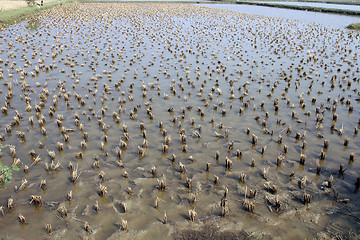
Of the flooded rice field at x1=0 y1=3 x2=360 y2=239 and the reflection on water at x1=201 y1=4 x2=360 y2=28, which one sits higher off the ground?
the reflection on water at x1=201 y1=4 x2=360 y2=28

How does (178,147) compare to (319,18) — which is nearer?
(178,147)

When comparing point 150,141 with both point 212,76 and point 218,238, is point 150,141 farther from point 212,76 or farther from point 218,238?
point 212,76

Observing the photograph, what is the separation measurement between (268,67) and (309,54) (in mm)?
4989

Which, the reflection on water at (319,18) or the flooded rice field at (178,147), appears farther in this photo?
the reflection on water at (319,18)

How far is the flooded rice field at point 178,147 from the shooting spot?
5.96 metres

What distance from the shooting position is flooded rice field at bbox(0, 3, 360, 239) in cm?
596

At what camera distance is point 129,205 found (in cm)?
639

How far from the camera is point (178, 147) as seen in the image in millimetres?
8688

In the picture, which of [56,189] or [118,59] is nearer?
[56,189]

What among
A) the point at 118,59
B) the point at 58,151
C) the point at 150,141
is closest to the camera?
the point at 58,151

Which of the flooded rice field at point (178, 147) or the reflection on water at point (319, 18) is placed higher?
the reflection on water at point (319, 18)

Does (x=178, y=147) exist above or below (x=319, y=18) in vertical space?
below

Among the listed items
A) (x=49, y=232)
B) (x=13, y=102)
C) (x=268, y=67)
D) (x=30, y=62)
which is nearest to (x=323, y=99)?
(x=268, y=67)

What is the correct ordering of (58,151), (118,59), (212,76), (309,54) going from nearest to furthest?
(58,151)
(212,76)
(118,59)
(309,54)
